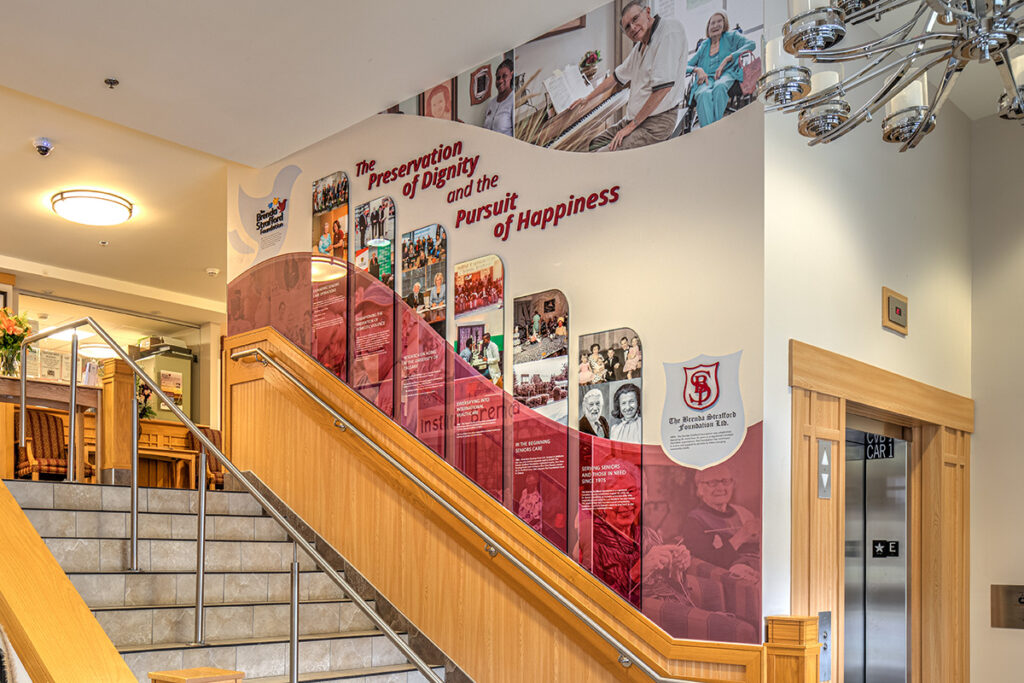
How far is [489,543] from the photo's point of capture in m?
4.72

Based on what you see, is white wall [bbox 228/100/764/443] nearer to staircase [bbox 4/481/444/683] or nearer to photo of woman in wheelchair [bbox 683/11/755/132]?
photo of woman in wheelchair [bbox 683/11/755/132]

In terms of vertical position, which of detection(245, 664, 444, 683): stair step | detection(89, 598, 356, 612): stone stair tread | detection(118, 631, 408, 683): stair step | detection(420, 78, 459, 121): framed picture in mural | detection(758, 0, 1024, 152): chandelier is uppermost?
detection(420, 78, 459, 121): framed picture in mural

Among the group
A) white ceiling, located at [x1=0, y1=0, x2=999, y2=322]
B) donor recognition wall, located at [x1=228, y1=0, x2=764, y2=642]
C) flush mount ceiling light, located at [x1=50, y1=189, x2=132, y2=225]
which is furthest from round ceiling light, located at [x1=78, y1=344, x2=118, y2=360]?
donor recognition wall, located at [x1=228, y1=0, x2=764, y2=642]

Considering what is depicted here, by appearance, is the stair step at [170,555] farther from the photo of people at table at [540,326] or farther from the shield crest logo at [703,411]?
Answer: the shield crest logo at [703,411]

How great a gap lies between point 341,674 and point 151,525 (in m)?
1.55

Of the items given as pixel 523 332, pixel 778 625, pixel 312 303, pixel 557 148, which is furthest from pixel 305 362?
pixel 778 625

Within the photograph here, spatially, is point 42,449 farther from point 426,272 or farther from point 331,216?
point 426,272

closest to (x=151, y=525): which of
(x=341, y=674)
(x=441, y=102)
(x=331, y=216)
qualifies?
(x=341, y=674)

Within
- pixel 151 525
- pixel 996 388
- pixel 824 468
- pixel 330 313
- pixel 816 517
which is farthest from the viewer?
pixel 330 313

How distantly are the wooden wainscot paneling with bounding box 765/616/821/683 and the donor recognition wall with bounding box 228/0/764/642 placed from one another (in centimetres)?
11

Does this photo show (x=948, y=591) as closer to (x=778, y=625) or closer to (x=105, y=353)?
(x=778, y=625)

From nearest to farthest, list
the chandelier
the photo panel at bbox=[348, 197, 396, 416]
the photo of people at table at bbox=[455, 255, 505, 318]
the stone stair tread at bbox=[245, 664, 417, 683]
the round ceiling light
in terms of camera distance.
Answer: the chandelier
the stone stair tread at bbox=[245, 664, 417, 683]
the photo of people at table at bbox=[455, 255, 505, 318]
the photo panel at bbox=[348, 197, 396, 416]
the round ceiling light

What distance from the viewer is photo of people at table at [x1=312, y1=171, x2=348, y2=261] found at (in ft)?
20.3

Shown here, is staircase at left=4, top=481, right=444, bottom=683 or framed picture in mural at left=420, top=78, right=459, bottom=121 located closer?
staircase at left=4, top=481, right=444, bottom=683
